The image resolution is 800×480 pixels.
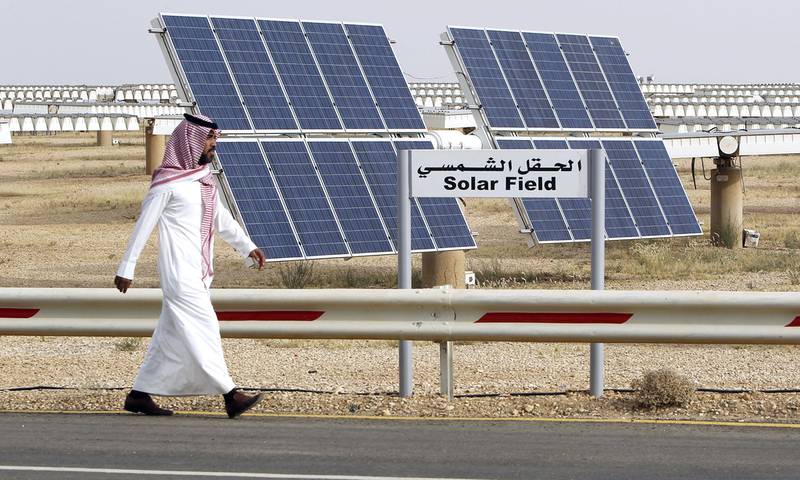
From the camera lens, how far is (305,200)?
18.0 meters

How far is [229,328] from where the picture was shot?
11133mm

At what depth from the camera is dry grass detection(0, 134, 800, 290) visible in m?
21.4

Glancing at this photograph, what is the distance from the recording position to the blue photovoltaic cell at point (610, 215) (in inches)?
772

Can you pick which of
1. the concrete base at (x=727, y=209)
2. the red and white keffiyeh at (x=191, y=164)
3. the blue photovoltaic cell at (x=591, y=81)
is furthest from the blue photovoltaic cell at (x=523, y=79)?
the red and white keffiyeh at (x=191, y=164)

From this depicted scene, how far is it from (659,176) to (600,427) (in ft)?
38.7

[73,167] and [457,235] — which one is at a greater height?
[73,167]

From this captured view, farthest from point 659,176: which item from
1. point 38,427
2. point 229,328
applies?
point 38,427

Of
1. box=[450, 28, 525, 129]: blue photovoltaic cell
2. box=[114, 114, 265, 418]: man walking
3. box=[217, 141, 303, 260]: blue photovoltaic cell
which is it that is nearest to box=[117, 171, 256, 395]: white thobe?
box=[114, 114, 265, 418]: man walking

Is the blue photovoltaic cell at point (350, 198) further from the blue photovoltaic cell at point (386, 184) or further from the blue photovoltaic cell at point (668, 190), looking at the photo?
the blue photovoltaic cell at point (668, 190)

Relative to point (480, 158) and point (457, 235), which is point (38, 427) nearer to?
point (480, 158)

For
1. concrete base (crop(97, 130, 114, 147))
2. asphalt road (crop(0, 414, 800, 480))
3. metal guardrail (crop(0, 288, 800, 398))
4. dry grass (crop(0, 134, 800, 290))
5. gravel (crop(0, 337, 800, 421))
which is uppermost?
concrete base (crop(97, 130, 114, 147))

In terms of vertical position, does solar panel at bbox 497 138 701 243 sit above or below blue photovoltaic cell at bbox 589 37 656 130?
below

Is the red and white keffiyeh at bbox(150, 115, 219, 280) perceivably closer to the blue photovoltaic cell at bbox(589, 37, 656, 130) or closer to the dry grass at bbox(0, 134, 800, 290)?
the dry grass at bbox(0, 134, 800, 290)

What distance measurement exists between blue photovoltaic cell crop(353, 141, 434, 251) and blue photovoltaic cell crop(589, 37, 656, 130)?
4992 mm
